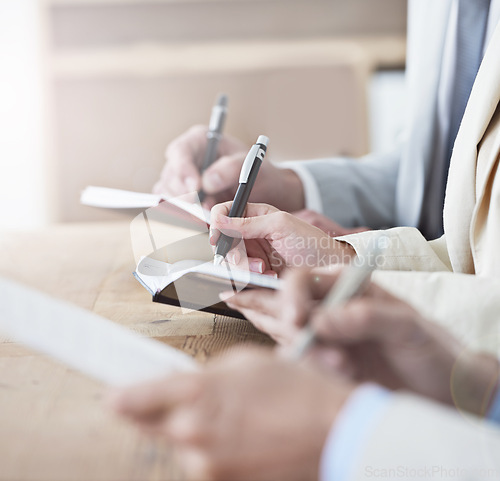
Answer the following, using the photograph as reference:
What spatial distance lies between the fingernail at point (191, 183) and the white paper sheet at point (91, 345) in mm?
430

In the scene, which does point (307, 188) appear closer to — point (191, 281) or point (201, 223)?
point (201, 223)

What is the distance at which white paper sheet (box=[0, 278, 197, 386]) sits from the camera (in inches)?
10.2

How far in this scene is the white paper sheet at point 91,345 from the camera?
0.85ft

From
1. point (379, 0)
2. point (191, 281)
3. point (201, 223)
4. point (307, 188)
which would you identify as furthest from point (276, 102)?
point (191, 281)

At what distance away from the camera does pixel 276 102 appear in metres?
1.91

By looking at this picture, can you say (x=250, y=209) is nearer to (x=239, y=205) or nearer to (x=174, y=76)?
(x=239, y=205)

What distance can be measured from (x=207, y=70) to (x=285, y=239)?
5.03 ft

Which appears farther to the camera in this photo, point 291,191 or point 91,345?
point 291,191

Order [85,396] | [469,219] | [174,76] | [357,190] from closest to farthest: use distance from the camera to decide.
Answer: [85,396], [469,219], [357,190], [174,76]

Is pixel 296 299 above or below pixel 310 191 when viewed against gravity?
above

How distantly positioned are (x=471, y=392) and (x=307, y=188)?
49cm

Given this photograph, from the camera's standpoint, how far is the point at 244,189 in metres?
0.54

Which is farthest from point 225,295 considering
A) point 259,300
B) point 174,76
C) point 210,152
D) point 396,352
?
point 174,76

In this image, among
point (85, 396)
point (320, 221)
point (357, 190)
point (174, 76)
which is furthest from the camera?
point (174, 76)
